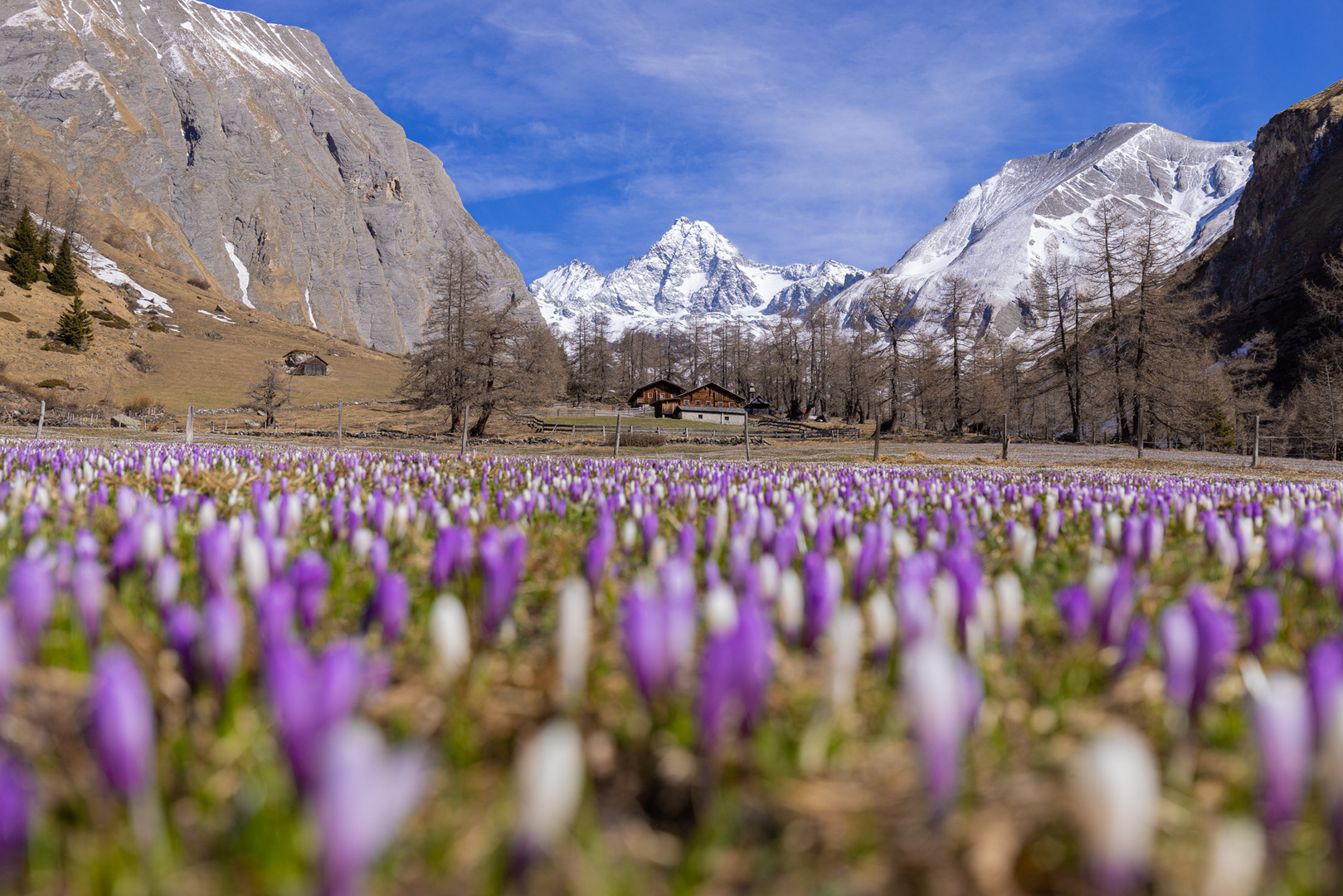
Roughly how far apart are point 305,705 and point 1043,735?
1162 mm

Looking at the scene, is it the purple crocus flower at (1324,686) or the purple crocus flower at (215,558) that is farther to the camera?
the purple crocus flower at (215,558)

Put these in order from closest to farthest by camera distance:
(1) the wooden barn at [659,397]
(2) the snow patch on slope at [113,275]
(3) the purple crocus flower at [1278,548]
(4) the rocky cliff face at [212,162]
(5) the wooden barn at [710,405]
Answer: (3) the purple crocus flower at [1278,548]
(5) the wooden barn at [710,405]
(1) the wooden barn at [659,397]
(2) the snow patch on slope at [113,275]
(4) the rocky cliff face at [212,162]

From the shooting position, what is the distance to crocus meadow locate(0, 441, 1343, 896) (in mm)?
778

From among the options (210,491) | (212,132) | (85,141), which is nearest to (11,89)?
(85,141)

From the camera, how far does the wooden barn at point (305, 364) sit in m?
93.4

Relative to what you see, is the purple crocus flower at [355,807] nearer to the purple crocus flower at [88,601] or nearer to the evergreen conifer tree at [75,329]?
the purple crocus flower at [88,601]

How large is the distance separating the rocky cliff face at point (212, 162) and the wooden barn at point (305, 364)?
47.8 meters

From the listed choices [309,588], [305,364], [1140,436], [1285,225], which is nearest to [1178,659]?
[309,588]

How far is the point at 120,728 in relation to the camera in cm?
79

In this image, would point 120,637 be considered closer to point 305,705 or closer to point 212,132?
point 305,705

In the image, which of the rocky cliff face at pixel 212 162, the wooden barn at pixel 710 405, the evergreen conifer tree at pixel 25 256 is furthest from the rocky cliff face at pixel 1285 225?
the evergreen conifer tree at pixel 25 256

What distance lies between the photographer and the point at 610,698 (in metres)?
1.33

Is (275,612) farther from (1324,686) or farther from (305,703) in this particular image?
(1324,686)

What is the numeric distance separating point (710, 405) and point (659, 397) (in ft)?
25.9
